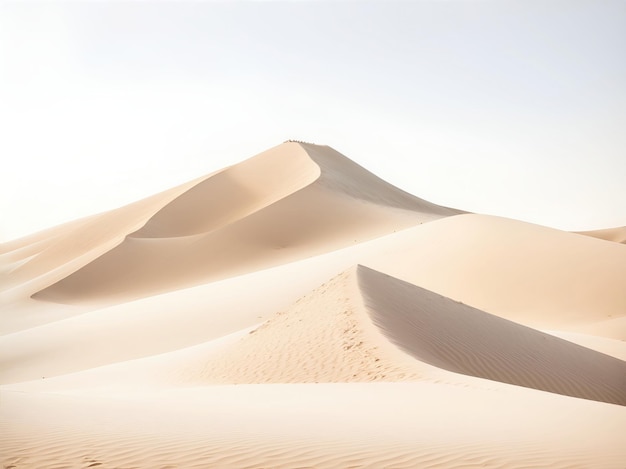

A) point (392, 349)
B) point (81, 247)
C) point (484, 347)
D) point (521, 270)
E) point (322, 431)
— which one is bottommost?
point (484, 347)

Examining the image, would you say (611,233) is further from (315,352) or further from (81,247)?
(315,352)

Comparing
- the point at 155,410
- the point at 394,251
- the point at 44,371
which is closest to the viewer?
the point at 155,410

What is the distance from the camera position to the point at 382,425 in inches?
295

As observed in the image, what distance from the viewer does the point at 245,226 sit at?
42.6 metres

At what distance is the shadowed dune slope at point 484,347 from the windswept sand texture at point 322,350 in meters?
0.07

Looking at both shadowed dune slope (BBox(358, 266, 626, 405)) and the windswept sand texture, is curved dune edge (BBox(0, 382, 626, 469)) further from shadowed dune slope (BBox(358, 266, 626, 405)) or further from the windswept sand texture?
shadowed dune slope (BBox(358, 266, 626, 405))

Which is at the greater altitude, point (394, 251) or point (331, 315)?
point (394, 251)

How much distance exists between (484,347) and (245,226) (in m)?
29.3

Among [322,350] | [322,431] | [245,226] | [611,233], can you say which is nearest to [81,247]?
[245,226]

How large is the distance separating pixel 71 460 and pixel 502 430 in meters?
4.53

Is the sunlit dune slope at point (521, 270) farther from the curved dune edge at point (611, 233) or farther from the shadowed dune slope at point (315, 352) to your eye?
the curved dune edge at point (611, 233)

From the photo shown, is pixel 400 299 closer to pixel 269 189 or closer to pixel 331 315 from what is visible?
pixel 331 315

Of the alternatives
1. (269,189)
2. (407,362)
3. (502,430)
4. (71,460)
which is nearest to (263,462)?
(71,460)

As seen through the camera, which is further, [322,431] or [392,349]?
[392,349]
